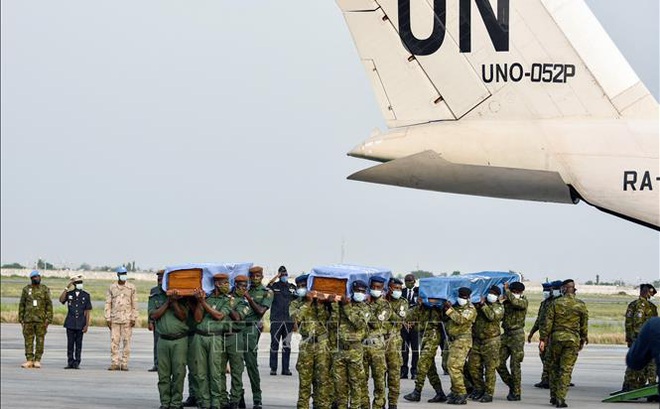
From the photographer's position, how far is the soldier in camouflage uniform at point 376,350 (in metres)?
13.9

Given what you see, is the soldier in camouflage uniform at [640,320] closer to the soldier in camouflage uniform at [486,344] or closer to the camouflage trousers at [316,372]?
the soldier in camouflage uniform at [486,344]

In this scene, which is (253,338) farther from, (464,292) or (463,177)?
(463,177)

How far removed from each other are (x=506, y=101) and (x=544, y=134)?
0.73m

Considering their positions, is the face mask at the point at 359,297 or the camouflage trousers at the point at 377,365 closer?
the face mask at the point at 359,297

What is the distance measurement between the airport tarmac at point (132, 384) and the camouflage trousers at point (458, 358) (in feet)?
1.38

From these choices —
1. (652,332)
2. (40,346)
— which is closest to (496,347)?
(652,332)

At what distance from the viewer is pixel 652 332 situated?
366 inches

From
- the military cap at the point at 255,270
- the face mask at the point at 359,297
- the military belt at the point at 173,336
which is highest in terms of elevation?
the military cap at the point at 255,270

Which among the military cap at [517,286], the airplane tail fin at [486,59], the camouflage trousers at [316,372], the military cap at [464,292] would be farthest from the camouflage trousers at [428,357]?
the airplane tail fin at [486,59]

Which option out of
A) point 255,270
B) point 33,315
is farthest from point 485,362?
point 33,315

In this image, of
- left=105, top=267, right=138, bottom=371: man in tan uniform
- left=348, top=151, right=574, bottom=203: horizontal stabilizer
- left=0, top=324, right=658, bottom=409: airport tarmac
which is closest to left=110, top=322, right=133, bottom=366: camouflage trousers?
left=105, top=267, right=138, bottom=371: man in tan uniform

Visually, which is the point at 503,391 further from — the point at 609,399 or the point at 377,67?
the point at 377,67

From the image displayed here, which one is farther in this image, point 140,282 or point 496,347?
point 140,282

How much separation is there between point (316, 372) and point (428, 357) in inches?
112
